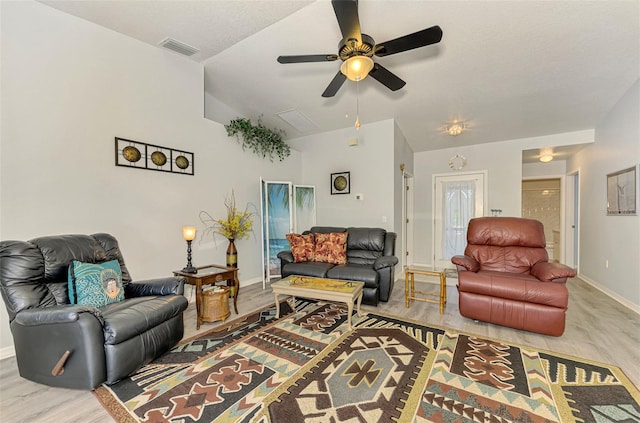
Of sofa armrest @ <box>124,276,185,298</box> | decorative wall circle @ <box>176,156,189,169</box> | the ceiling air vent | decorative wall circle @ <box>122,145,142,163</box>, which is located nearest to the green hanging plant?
decorative wall circle @ <box>176,156,189,169</box>

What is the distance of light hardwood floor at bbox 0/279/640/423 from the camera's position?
160 cm

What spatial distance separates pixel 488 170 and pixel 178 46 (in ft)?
19.3

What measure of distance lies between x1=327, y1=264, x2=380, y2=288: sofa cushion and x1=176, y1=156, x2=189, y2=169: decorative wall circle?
95.3 inches

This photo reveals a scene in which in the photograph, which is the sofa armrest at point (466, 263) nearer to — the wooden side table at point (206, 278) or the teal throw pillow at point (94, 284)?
the wooden side table at point (206, 278)

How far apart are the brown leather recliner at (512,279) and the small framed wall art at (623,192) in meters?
1.18

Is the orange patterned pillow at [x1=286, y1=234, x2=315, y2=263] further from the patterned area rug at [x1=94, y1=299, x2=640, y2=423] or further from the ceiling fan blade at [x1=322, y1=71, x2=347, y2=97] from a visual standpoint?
the ceiling fan blade at [x1=322, y1=71, x2=347, y2=97]

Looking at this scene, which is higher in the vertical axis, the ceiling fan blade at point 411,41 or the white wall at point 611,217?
Result: the ceiling fan blade at point 411,41

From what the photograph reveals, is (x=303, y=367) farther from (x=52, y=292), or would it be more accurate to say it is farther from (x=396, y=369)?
(x=52, y=292)

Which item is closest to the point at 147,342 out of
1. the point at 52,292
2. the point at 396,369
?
the point at 52,292

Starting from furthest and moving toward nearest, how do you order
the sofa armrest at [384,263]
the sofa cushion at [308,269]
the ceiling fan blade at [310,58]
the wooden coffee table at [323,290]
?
the sofa cushion at [308,269] → the sofa armrest at [384,263] → the wooden coffee table at [323,290] → the ceiling fan blade at [310,58]

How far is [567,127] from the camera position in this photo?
4430mm

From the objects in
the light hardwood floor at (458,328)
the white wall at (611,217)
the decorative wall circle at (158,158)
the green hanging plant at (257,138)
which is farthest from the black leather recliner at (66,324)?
the white wall at (611,217)

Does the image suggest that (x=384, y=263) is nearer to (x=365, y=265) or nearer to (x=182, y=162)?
(x=365, y=265)

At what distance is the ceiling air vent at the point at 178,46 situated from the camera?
301cm
